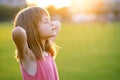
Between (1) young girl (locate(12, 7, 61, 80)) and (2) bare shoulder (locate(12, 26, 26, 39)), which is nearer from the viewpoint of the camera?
(2) bare shoulder (locate(12, 26, 26, 39))

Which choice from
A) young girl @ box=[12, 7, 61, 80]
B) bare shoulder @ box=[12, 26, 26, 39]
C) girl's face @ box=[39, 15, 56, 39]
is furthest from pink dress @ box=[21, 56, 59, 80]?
bare shoulder @ box=[12, 26, 26, 39]

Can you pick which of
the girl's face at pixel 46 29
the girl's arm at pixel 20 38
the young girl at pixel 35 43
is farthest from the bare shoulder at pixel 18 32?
the girl's face at pixel 46 29

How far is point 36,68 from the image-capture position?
11.7ft

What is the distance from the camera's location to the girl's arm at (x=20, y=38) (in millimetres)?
3226

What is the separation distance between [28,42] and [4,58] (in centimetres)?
1005

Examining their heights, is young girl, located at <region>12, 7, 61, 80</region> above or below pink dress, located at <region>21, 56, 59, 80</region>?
above

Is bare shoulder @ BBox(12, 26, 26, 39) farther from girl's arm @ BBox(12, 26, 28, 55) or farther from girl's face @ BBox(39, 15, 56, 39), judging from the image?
girl's face @ BBox(39, 15, 56, 39)

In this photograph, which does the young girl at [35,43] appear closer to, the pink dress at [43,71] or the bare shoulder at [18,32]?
the pink dress at [43,71]

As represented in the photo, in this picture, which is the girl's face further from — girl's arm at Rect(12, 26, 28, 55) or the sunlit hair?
girl's arm at Rect(12, 26, 28, 55)

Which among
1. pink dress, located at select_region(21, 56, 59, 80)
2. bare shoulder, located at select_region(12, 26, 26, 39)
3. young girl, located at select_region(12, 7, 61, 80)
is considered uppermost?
bare shoulder, located at select_region(12, 26, 26, 39)

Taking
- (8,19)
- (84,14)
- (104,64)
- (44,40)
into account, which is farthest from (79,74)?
(84,14)

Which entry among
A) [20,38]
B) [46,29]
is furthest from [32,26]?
[20,38]

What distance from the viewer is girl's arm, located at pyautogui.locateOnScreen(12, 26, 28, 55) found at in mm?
3226

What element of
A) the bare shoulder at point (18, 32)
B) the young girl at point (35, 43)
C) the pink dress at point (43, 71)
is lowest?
the pink dress at point (43, 71)
